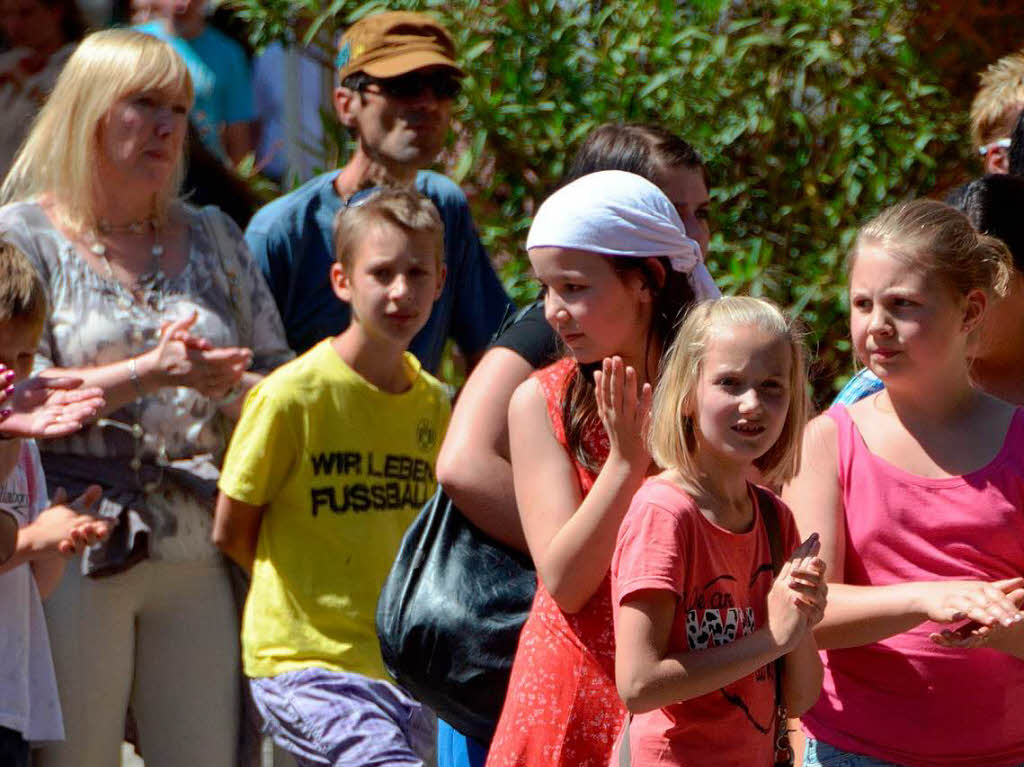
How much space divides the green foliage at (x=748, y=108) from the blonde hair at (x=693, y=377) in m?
2.72

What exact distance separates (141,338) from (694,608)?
1891 mm

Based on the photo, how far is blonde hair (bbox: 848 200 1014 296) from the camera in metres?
3.25

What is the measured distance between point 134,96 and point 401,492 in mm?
1119

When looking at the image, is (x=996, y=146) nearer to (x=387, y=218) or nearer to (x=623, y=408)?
(x=387, y=218)

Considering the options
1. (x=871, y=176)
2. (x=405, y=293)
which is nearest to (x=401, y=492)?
(x=405, y=293)

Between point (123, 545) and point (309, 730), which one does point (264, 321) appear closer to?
point (123, 545)

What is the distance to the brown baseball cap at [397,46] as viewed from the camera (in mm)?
5316

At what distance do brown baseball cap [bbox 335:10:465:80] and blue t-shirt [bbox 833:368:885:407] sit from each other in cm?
202

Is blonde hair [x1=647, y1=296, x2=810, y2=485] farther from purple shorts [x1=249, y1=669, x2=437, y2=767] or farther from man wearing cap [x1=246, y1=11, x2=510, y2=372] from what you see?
man wearing cap [x1=246, y1=11, x2=510, y2=372]

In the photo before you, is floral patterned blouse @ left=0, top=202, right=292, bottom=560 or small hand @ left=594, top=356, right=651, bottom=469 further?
floral patterned blouse @ left=0, top=202, right=292, bottom=560

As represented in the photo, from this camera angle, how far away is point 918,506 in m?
3.23

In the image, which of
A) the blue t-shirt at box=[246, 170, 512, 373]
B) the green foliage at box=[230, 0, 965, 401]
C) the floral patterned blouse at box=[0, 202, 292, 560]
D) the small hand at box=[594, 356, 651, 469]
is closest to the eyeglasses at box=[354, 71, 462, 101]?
the blue t-shirt at box=[246, 170, 512, 373]

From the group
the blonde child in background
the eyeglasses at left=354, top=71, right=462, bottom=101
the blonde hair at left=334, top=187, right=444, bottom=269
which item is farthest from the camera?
the eyeglasses at left=354, top=71, right=462, bottom=101

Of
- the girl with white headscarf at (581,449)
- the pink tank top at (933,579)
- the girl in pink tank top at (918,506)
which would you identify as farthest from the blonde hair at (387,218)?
the pink tank top at (933,579)
